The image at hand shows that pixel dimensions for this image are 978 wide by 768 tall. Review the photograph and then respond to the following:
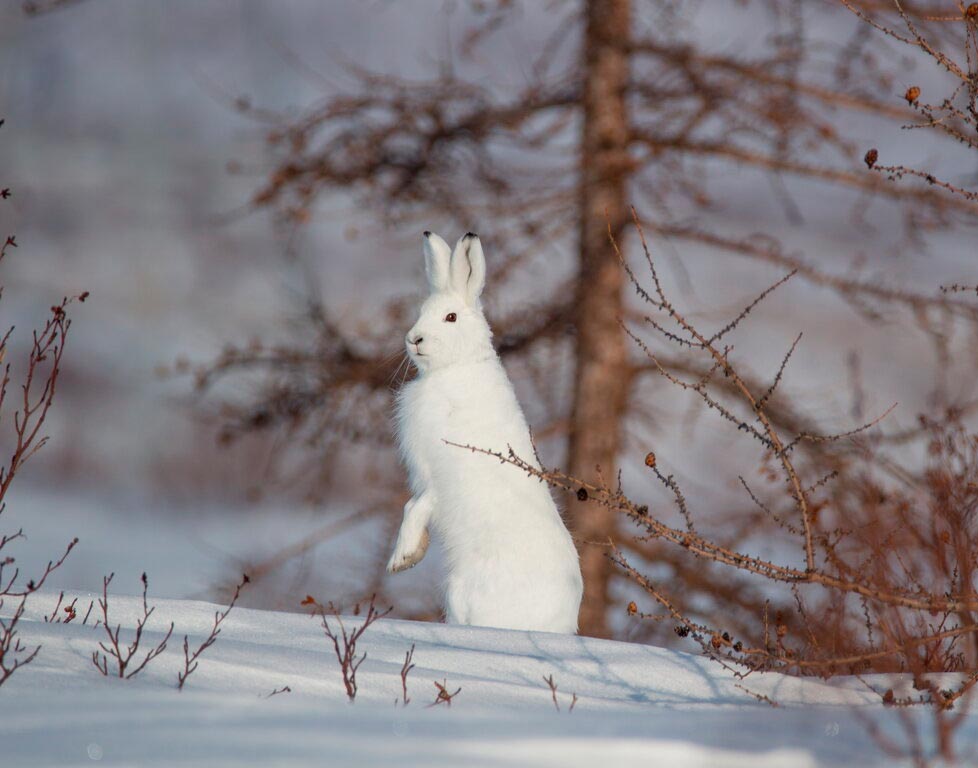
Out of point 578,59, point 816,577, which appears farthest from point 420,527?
point 578,59

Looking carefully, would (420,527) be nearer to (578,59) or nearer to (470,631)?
(470,631)

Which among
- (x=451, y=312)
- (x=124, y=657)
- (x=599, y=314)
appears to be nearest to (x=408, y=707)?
(x=124, y=657)

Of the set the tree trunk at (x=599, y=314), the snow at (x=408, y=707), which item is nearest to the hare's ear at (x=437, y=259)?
the snow at (x=408, y=707)

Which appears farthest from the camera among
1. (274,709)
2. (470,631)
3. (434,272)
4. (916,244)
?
(916,244)

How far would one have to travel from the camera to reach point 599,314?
32.2 feet

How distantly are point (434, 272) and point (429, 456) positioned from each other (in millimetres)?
1015

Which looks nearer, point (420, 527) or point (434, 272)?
point (420, 527)

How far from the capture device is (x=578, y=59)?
10.1 meters

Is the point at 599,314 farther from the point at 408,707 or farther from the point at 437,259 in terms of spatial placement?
the point at 408,707

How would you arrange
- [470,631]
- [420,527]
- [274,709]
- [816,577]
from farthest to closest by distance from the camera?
1. [420,527]
2. [470,631]
3. [816,577]
4. [274,709]

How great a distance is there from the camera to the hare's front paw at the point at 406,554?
5379 millimetres

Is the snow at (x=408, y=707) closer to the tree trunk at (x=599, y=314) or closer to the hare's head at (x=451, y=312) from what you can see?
the hare's head at (x=451, y=312)

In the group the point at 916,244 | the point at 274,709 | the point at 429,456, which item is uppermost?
the point at 916,244

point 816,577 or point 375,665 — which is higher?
point 816,577
